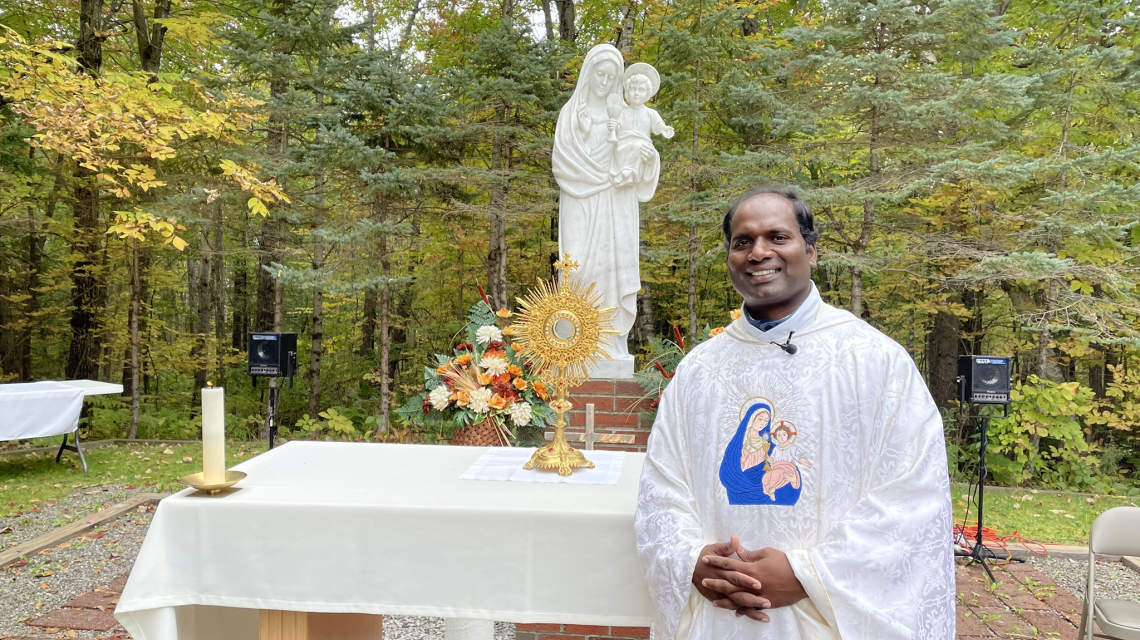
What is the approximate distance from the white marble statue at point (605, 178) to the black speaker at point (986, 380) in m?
2.06

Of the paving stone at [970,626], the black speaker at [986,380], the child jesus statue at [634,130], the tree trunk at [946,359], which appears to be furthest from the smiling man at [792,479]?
the tree trunk at [946,359]

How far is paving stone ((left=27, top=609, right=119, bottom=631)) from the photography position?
11.0 ft

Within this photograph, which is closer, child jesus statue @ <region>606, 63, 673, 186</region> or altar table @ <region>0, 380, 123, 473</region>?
child jesus statue @ <region>606, 63, 673, 186</region>

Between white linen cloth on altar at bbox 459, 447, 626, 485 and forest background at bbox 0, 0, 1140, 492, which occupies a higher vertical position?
forest background at bbox 0, 0, 1140, 492

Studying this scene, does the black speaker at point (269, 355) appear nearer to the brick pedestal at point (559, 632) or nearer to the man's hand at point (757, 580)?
the brick pedestal at point (559, 632)

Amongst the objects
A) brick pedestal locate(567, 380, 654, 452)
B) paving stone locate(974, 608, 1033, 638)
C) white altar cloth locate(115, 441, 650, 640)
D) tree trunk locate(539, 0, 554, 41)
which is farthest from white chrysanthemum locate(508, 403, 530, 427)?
tree trunk locate(539, 0, 554, 41)

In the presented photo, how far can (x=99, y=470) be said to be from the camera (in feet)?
21.5

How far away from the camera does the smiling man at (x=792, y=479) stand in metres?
1.45

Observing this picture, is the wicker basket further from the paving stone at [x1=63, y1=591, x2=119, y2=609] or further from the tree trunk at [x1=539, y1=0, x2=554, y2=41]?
the tree trunk at [x1=539, y1=0, x2=554, y2=41]

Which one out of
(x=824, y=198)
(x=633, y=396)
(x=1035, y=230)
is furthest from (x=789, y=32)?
(x=633, y=396)

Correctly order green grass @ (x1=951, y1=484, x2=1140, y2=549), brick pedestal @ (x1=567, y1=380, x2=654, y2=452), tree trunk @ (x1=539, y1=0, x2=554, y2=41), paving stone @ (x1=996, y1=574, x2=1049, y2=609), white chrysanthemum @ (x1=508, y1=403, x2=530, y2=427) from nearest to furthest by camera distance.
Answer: white chrysanthemum @ (x1=508, y1=403, x2=530, y2=427)
paving stone @ (x1=996, y1=574, x2=1049, y2=609)
brick pedestal @ (x1=567, y1=380, x2=654, y2=452)
green grass @ (x1=951, y1=484, x2=1140, y2=549)
tree trunk @ (x1=539, y1=0, x2=554, y2=41)

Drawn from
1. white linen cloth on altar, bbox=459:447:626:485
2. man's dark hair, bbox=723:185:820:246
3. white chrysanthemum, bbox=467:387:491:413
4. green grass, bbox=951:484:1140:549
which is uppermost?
man's dark hair, bbox=723:185:820:246

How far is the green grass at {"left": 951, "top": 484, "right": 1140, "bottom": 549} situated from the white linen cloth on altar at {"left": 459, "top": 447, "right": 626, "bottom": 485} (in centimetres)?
403

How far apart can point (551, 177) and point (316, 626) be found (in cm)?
674
